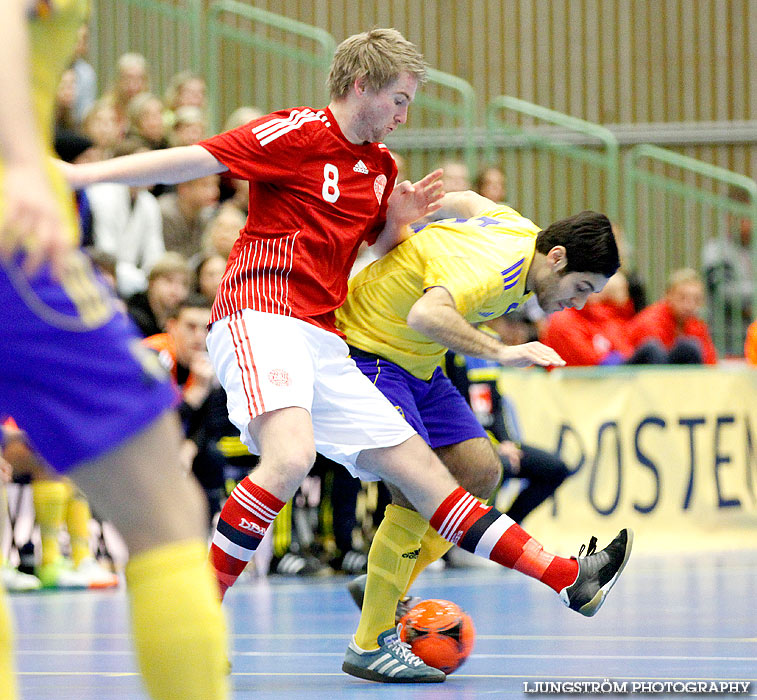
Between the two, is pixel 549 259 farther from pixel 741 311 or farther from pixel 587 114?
pixel 587 114

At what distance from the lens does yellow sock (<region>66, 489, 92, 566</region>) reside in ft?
25.2

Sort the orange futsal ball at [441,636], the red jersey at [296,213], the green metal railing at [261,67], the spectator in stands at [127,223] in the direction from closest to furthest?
the red jersey at [296,213], the orange futsal ball at [441,636], the spectator in stands at [127,223], the green metal railing at [261,67]

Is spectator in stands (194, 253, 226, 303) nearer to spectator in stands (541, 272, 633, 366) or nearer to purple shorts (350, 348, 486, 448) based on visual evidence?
spectator in stands (541, 272, 633, 366)

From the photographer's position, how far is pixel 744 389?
10.2 m

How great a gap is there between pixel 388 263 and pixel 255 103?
9289 mm

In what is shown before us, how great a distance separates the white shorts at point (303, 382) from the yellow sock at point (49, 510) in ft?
11.2

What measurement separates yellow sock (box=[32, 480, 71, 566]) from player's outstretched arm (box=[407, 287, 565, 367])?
379 centimetres

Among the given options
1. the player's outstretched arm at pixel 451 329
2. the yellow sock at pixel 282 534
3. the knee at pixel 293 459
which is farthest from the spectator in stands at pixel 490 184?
the knee at pixel 293 459

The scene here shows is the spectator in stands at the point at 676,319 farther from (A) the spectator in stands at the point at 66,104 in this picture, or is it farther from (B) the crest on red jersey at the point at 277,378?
(B) the crest on red jersey at the point at 277,378

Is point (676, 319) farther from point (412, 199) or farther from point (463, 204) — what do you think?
point (412, 199)

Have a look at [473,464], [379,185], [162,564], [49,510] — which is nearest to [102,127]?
[49,510]

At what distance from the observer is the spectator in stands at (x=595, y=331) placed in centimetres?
1027

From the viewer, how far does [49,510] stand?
297 inches

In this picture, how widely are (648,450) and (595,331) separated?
1213mm
